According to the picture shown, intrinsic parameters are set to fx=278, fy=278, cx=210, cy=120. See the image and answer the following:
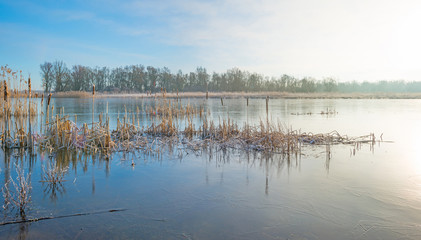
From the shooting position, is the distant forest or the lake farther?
the distant forest

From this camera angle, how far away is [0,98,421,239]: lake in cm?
262

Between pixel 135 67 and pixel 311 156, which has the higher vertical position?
pixel 135 67

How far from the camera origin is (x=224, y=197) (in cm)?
348

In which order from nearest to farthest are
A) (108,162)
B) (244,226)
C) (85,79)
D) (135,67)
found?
(244,226), (108,162), (85,79), (135,67)

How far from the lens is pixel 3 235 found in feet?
8.05

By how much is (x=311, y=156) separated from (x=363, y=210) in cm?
266

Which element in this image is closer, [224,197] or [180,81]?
[224,197]

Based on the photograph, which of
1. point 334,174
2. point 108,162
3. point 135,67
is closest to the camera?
point 334,174

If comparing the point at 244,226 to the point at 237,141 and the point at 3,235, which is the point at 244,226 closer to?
the point at 3,235

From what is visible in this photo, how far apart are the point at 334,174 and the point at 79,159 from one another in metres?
4.64

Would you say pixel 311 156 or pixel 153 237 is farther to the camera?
pixel 311 156

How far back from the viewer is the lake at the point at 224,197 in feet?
8.61

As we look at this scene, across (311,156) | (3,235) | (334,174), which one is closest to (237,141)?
(311,156)

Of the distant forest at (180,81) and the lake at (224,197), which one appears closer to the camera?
the lake at (224,197)
